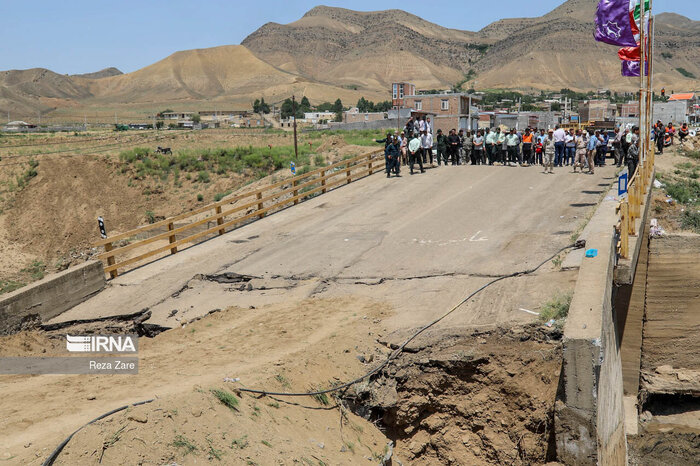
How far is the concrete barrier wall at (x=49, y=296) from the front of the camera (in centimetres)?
1105

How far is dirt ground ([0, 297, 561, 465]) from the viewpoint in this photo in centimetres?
637

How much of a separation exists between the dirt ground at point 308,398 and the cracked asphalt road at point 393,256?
0.89 metres

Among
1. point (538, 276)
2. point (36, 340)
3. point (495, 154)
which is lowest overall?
point (36, 340)

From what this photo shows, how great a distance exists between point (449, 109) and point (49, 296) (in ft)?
206

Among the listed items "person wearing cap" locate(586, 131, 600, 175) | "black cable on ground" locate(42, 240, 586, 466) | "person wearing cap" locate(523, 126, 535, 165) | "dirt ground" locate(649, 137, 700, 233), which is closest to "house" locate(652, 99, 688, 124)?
"dirt ground" locate(649, 137, 700, 233)

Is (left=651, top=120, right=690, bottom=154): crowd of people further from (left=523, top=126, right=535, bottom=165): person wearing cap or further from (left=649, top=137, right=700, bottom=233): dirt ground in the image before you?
(left=523, top=126, right=535, bottom=165): person wearing cap

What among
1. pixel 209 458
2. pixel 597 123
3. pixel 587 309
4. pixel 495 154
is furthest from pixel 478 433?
pixel 597 123

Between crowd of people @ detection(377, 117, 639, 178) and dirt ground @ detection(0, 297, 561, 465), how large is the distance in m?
13.7

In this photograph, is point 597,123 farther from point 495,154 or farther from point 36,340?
point 36,340

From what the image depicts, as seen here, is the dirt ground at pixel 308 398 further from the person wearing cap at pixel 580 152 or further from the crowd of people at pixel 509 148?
the person wearing cap at pixel 580 152

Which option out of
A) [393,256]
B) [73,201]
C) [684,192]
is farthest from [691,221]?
[73,201]

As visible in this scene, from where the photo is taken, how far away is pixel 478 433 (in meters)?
9.05

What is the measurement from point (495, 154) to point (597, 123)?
1410 inches

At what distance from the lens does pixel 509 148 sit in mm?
25047
